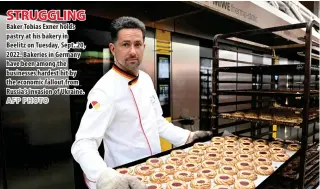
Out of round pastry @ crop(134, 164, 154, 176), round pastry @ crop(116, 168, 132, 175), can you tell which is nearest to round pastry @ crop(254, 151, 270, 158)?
round pastry @ crop(134, 164, 154, 176)

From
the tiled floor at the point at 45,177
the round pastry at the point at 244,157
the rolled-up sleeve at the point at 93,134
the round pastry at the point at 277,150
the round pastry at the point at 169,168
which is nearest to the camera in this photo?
the rolled-up sleeve at the point at 93,134

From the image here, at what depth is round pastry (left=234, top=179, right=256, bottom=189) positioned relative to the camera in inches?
49.9

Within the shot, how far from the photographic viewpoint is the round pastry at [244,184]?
1268mm

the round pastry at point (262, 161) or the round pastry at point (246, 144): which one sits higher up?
the round pastry at point (246, 144)

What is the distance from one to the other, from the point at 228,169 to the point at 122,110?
0.77 meters

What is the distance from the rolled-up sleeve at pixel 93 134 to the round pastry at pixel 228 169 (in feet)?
2.43

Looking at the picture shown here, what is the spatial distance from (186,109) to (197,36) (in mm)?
1130

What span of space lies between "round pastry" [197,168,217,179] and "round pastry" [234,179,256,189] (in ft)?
0.49

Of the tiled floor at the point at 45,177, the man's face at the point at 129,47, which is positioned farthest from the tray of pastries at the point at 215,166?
the tiled floor at the point at 45,177

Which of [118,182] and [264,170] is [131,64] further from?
[264,170]

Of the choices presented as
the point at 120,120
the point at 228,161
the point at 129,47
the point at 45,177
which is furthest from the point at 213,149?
the point at 45,177

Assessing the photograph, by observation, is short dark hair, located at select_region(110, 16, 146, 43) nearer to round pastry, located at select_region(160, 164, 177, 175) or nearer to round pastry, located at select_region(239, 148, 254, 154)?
round pastry, located at select_region(160, 164, 177, 175)

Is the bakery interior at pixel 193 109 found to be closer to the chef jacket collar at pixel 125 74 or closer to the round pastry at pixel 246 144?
the round pastry at pixel 246 144

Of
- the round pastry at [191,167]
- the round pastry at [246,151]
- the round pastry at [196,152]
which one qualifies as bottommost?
the round pastry at [191,167]
